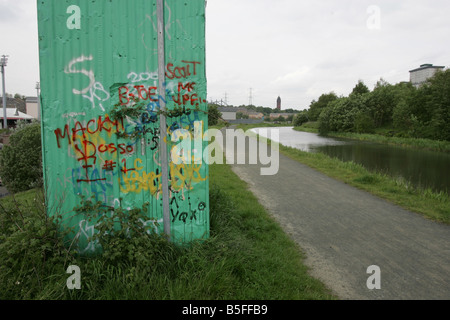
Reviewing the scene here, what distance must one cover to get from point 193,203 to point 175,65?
1.83 metres

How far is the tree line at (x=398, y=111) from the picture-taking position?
3031cm

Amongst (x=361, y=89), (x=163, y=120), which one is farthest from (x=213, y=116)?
(x=361, y=89)

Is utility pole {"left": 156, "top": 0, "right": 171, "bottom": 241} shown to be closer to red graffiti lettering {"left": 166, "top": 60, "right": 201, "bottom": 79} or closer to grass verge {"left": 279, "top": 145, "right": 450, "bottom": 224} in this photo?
red graffiti lettering {"left": 166, "top": 60, "right": 201, "bottom": 79}

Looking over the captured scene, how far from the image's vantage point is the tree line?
99.5ft

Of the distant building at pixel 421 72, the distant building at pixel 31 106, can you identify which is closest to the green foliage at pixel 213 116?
the distant building at pixel 31 106

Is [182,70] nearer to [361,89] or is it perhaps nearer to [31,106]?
[361,89]

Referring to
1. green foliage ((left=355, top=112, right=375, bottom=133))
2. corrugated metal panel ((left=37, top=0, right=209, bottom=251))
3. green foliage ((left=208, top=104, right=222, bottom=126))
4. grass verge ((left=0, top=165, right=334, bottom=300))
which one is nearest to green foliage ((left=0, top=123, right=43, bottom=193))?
grass verge ((left=0, top=165, right=334, bottom=300))

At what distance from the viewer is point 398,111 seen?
3784 centimetres

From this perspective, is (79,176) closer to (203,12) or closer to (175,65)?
(175,65)

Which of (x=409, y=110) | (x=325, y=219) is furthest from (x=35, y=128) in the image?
(x=409, y=110)

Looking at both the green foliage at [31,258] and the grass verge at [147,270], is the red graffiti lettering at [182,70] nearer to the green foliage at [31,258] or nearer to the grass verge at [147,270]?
the grass verge at [147,270]

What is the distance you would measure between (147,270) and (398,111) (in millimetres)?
41897

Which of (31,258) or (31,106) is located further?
(31,106)

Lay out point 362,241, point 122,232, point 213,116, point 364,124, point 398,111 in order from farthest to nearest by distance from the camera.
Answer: point 364,124 < point 398,111 < point 362,241 < point 213,116 < point 122,232
